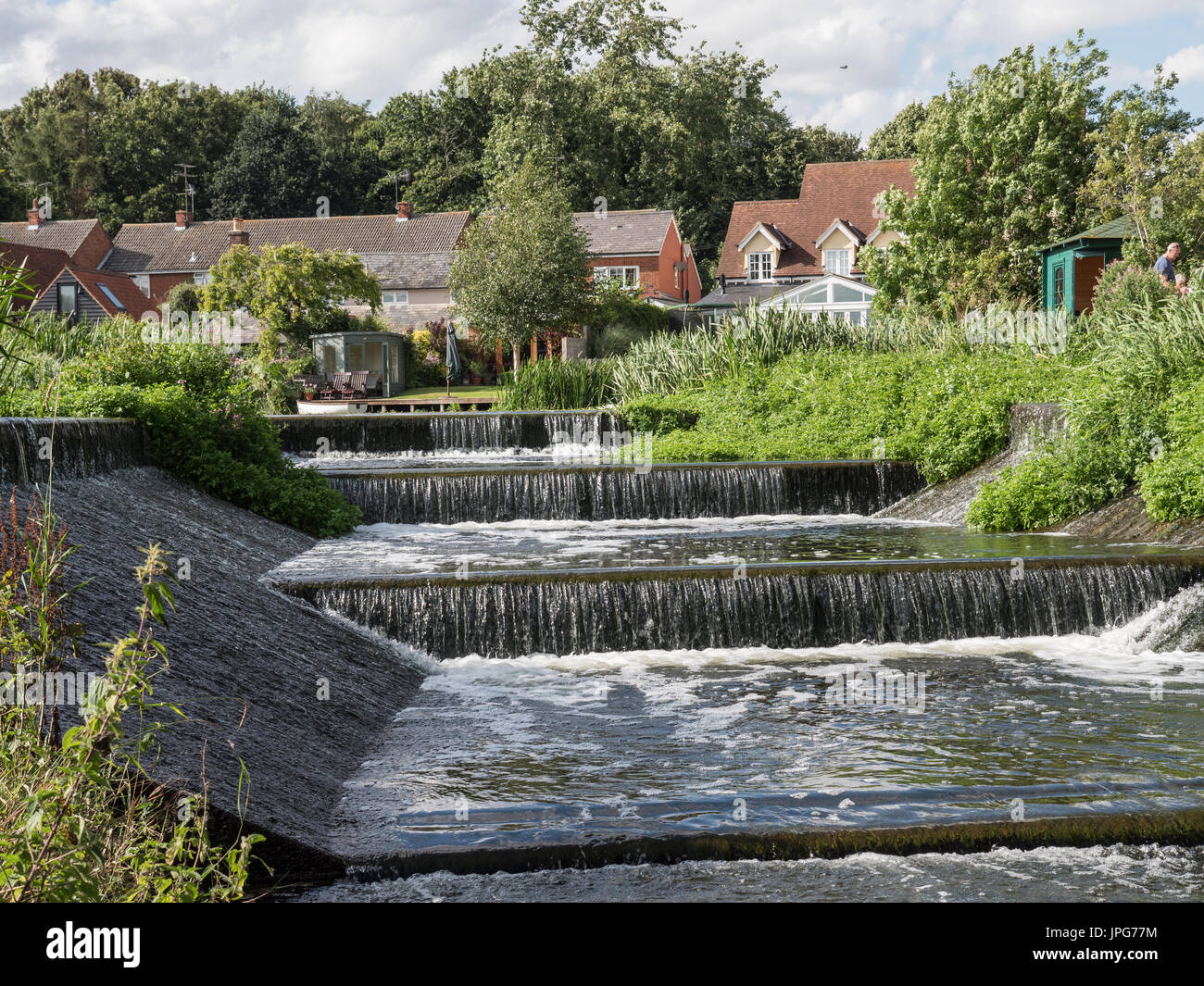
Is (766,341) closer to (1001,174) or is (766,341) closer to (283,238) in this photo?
(1001,174)

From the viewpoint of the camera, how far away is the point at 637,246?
4966 cm

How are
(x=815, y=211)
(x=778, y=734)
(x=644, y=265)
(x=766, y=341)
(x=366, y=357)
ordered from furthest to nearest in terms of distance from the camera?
(x=815, y=211) → (x=644, y=265) → (x=366, y=357) → (x=766, y=341) → (x=778, y=734)

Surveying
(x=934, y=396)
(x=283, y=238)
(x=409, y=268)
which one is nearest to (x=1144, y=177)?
(x=934, y=396)

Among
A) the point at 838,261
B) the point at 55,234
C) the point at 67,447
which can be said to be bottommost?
the point at 67,447

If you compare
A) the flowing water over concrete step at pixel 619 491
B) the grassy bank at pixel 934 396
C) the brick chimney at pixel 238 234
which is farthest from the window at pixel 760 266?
the flowing water over concrete step at pixel 619 491

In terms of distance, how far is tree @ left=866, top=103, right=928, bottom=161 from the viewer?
58625 mm

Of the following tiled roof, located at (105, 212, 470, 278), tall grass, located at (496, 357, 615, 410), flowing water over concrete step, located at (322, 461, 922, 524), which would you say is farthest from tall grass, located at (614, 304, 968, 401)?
tiled roof, located at (105, 212, 470, 278)

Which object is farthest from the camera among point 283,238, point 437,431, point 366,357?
point 283,238

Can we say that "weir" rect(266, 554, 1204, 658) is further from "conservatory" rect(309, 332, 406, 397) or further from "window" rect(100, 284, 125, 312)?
"window" rect(100, 284, 125, 312)

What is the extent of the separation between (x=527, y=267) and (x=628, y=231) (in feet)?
60.2

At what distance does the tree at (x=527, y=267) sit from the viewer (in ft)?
108

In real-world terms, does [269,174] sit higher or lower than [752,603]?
higher

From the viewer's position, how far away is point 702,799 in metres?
5.71
